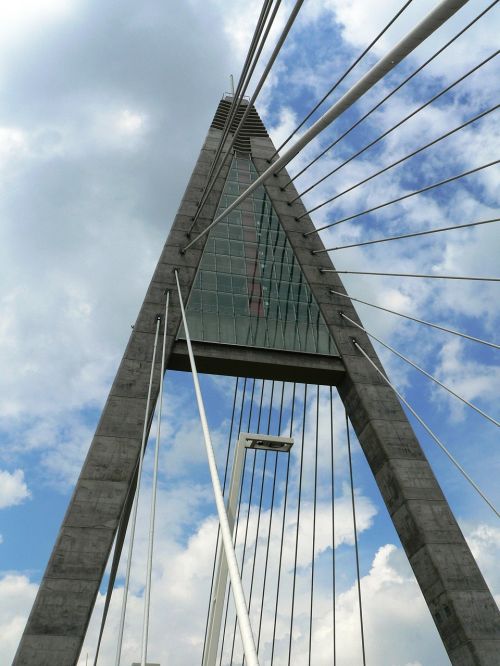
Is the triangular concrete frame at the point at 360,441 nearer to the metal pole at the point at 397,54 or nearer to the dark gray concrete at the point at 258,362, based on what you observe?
the dark gray concrete at the point at 258,362

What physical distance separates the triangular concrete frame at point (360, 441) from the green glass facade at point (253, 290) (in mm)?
437

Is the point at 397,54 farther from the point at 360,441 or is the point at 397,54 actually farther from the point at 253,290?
the point at 253,290

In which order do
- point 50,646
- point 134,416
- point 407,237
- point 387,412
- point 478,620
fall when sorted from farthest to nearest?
1. point 387,412
2. point 134,416
3. point 407,237
4. point 478,620
5. point 50,646

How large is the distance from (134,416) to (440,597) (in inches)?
379

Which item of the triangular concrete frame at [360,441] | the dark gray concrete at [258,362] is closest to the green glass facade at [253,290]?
the dark gray concrete at [258,362]

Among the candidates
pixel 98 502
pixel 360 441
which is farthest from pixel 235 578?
pixel 360 441

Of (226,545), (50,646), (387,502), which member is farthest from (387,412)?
(226,545)

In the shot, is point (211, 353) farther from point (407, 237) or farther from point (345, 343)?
point (407, 237)

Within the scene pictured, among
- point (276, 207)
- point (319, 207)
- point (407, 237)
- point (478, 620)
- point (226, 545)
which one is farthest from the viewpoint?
point (276, 207)

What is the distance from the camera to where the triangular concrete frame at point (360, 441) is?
51.4 ft

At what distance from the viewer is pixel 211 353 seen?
69.5 ft

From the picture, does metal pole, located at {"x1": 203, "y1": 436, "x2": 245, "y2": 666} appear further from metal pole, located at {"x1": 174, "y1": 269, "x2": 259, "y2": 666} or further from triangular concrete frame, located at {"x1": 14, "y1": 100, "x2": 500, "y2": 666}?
metal pole, located at {"x1": 174, "y1": 269, "x2": 259, "y2": 666}

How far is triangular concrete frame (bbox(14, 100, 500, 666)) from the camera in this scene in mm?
15656

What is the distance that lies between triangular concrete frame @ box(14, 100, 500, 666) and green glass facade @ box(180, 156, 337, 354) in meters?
0.44
